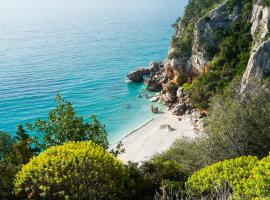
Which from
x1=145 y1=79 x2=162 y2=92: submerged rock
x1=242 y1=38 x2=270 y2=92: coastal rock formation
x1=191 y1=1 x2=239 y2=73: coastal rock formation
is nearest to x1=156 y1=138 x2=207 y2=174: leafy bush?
x1=242 y1=38 x2=270 y2=92: coastal rock formation

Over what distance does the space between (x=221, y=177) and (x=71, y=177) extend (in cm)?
793

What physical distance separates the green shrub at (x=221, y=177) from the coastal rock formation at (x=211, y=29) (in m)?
48.4

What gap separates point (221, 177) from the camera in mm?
20719

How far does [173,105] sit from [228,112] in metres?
37.4

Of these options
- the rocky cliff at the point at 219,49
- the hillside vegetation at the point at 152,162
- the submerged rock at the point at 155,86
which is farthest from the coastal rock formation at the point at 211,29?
the submerged rock at the point at 155,86

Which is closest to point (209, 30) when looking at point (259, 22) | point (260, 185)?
point (259, 22)

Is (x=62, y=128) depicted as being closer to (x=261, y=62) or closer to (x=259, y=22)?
(x=261, y=62)

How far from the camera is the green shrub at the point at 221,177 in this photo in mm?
20134

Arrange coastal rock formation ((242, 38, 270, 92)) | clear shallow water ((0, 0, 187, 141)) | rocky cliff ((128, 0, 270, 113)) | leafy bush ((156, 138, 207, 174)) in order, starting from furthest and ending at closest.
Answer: clear shallow water ((0, 0, 187, 141)) < rocky cliff ((128, 0, 270, 113)) < coastal rock formation ((242, 38, 270, 92)) < leafy bush ((156, 138, 207, 174))

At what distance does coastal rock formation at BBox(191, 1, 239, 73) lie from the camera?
226ft

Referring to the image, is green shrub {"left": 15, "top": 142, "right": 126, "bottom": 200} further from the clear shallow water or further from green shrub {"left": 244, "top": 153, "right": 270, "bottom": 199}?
the clear shallow water

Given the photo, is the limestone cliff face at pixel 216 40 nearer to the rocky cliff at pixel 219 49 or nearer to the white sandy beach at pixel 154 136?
the rocky cliff at pixel 219 49

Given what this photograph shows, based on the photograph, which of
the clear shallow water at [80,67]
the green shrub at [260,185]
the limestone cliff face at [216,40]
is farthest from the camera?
the clear shallow water at [80,67]

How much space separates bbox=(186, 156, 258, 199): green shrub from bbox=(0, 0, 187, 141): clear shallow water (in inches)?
1658
